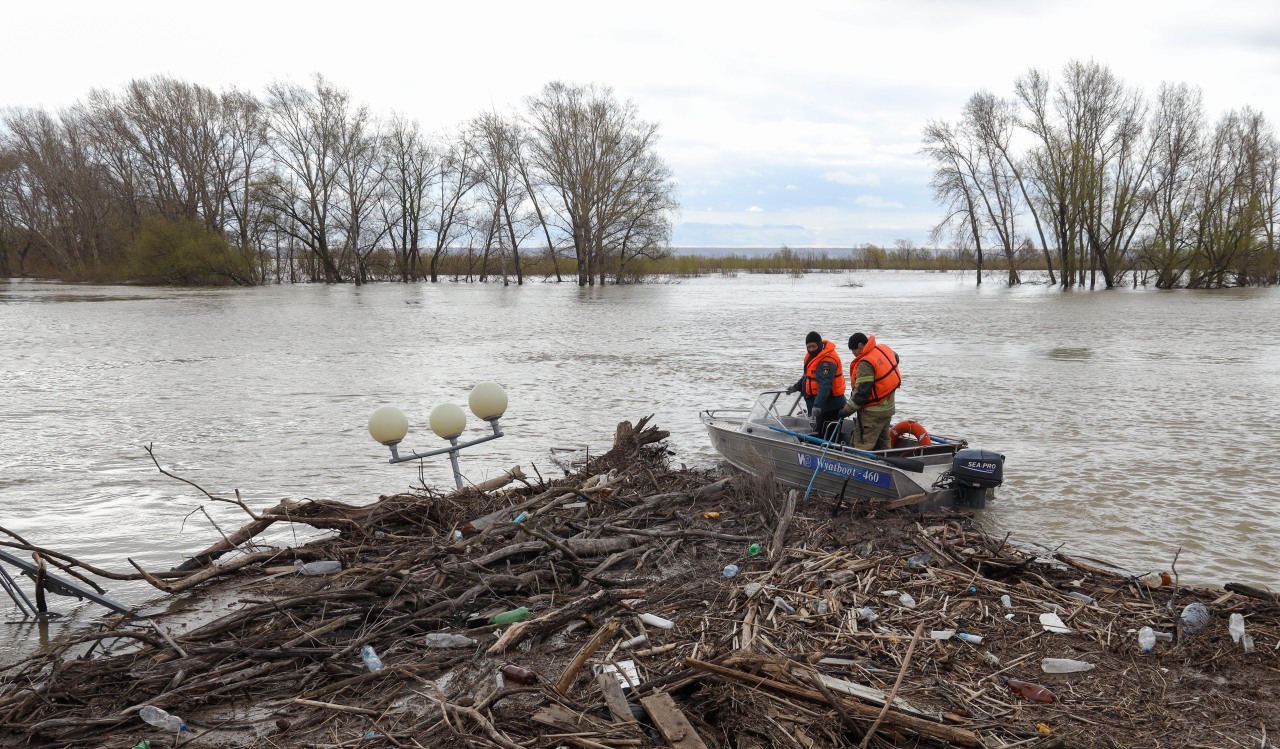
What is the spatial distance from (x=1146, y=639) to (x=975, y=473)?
10.7 ft

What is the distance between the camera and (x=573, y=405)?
14617 mm

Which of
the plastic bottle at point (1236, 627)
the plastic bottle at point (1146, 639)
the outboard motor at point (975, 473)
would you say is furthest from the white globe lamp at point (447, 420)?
the plastic bottle at point (1236, 627)

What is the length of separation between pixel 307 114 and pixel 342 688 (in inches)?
2477

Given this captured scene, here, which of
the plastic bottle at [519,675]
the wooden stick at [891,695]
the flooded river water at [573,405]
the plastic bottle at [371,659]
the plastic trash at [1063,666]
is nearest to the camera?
the wooden stick at [891,695]

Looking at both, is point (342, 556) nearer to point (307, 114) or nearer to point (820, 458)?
point (820, 458)

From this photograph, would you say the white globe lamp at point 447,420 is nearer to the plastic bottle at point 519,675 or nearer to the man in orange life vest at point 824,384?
the plastic bottle at point 519,675

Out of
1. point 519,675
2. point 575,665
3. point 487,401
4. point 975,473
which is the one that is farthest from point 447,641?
point 975,473

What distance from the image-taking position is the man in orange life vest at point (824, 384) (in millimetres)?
9430

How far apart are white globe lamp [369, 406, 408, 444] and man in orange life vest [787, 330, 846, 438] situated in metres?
4.71

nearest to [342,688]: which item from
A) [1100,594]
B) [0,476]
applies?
[1100,594]

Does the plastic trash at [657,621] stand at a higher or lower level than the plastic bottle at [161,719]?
higher

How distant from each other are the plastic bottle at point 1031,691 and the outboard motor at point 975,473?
3963 mm

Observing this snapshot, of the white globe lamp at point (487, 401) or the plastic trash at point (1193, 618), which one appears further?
the white globe lamp at point (487, 401)

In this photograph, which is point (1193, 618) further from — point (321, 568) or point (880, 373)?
point (321, 568)
